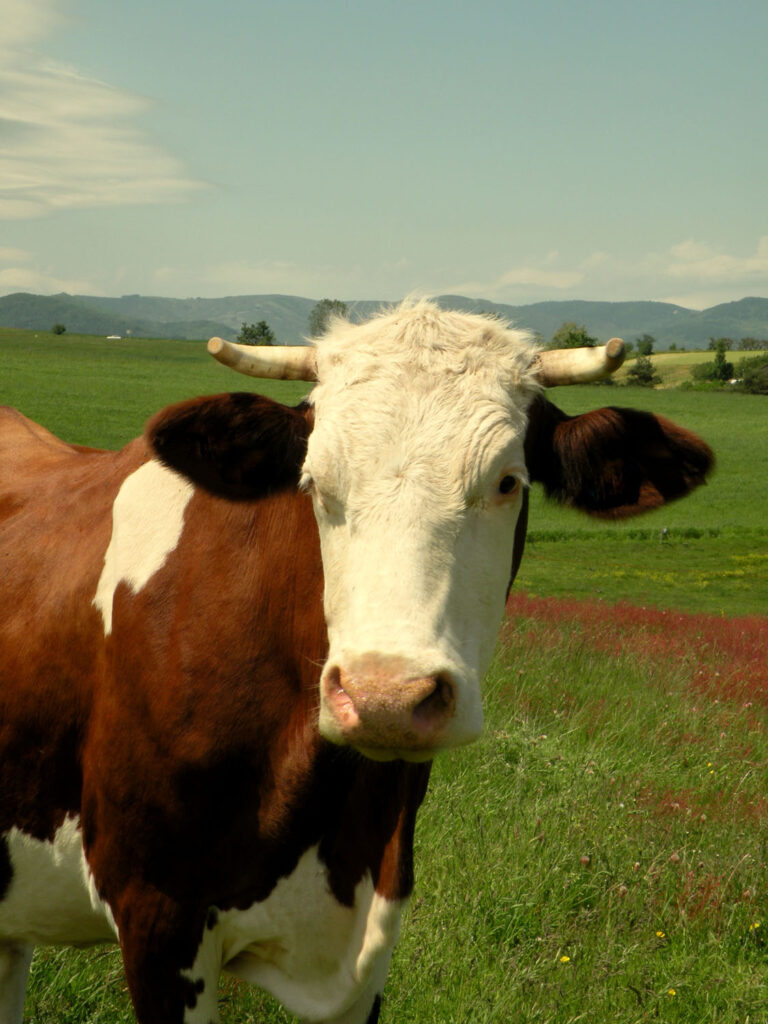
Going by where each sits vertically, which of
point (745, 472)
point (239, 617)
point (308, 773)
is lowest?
point (745, 472)

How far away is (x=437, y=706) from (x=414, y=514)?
509 millimetres

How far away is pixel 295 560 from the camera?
307 centimetres

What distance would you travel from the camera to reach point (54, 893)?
135 inches

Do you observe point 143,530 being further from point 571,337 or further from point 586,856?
point 571,337

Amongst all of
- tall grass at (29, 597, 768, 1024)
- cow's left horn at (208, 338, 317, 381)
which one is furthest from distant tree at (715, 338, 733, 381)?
cow's left horn at (208, 338, 317, 381)

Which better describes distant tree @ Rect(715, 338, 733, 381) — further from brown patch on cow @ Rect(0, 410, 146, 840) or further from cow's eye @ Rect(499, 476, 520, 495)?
cow's eye @ Rect(499, 476, 520, 495)

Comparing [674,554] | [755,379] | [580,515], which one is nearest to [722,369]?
[755,379]

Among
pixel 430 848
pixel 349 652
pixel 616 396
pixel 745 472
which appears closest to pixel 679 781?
pixel 430 848

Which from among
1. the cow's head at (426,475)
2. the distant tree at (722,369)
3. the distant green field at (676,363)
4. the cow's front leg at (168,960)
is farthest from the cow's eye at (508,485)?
the distant tree at (722,369)

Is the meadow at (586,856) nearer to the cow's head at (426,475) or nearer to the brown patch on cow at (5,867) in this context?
the cow's head at (426,475)

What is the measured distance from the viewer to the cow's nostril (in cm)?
223

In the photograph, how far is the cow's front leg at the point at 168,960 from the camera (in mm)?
3037

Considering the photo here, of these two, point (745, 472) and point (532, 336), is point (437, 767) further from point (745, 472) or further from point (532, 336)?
point (745, 472)

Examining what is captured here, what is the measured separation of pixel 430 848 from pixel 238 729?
93.9 inches
